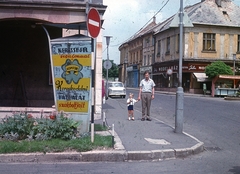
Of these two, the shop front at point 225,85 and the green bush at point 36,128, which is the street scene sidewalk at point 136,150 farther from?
the shop front at point 225,85

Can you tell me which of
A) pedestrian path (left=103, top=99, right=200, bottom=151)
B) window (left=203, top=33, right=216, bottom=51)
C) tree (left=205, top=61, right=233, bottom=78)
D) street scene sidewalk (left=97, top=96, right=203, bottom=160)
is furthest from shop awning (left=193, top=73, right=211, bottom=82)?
street scene sidewalk (left=97, top=96, right=203, bottom=160)

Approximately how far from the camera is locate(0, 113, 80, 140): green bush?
27.7 feet

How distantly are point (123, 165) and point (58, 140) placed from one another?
1756mm

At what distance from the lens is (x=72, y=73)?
943 centimetres

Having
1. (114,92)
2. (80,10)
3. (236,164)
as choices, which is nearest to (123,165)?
(236,164)

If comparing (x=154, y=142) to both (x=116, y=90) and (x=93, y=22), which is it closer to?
(x=93, y=22)

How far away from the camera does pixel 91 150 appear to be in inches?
309

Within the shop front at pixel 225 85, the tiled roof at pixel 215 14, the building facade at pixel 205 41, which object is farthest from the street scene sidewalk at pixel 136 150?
the tiled roof at pixel 215 14

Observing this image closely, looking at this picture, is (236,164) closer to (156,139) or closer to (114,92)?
(156,139)

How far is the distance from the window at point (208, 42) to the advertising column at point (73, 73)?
39.0m

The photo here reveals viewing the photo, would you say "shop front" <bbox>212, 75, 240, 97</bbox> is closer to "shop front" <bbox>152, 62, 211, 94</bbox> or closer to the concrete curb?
"shop front" <bbox>152, 62, 211, 94</bbox>

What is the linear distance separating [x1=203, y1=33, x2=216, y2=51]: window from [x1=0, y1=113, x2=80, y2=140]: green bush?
40.0 meters

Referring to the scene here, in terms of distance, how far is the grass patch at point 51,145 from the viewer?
760 cm

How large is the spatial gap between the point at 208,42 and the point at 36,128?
134 ft
